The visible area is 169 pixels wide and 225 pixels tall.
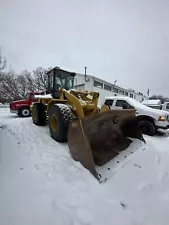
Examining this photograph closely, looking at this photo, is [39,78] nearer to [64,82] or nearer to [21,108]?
[21,108]

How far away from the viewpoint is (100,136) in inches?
155

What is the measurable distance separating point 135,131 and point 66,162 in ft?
7.27

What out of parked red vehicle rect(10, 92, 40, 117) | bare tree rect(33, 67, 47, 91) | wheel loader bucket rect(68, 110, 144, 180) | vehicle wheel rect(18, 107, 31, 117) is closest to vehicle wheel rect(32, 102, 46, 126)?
wheel loader bucket rect(68, 110, 144, 180)

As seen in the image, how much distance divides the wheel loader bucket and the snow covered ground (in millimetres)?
182

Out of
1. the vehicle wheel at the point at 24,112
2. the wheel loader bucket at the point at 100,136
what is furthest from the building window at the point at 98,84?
the wheel loader bucket at the point at 100,136

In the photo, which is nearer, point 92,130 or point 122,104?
point 92,130

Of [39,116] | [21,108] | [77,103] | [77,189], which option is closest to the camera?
[77,189]

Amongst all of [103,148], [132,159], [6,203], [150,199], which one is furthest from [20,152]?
[150,199]

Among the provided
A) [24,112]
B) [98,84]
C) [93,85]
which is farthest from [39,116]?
[98,84]

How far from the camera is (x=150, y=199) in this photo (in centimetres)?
236

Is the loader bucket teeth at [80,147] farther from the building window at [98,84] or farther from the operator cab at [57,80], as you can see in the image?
the building window at [98,84]

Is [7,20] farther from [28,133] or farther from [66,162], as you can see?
[66,162]

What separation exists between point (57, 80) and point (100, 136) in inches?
140

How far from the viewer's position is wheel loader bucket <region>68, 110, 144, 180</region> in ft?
10.1
